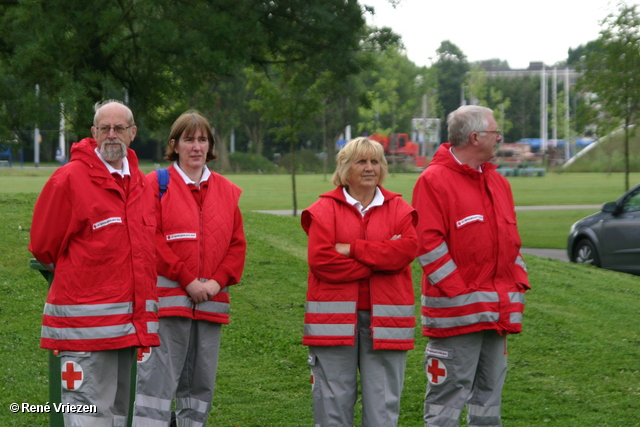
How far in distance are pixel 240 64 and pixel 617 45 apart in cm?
1247

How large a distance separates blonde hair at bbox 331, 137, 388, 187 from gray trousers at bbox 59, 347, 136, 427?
1393mm

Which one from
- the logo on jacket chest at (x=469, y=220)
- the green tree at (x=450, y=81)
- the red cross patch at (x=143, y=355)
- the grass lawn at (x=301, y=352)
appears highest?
the green tree at (x=450, y=81)

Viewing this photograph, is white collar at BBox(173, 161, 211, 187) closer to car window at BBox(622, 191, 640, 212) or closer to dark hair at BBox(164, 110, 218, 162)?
dark hair at BBox(164, 110, 218, 162)

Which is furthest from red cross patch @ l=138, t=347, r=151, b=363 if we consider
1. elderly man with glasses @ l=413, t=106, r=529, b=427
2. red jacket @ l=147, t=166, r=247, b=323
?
elderly man with glasses @ l=413, t=106, r=529, b=427

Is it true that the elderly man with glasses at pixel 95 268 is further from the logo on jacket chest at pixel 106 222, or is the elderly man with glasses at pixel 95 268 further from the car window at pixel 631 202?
the car window at pixel 631 202

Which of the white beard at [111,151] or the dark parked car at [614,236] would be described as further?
the dark parked car at [614,236]

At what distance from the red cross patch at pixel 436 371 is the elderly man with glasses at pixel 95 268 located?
1.44 metres

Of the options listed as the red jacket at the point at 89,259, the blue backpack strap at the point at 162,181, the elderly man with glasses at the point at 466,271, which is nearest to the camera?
the red jacket at the point at 89,259

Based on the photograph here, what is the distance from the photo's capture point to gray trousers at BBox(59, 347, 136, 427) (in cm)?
397

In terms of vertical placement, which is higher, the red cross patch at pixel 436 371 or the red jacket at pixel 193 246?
the red jacket at pixel 193 246

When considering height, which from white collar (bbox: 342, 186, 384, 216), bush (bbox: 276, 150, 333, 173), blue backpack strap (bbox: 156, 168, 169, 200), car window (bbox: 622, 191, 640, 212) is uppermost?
bush (bbox: 276, 150, 333, 173)

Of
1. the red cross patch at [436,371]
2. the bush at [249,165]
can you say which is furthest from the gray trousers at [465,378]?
the bush at [249,165]

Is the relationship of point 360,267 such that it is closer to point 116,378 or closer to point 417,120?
point 116,378

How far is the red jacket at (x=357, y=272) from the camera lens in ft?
13.9
